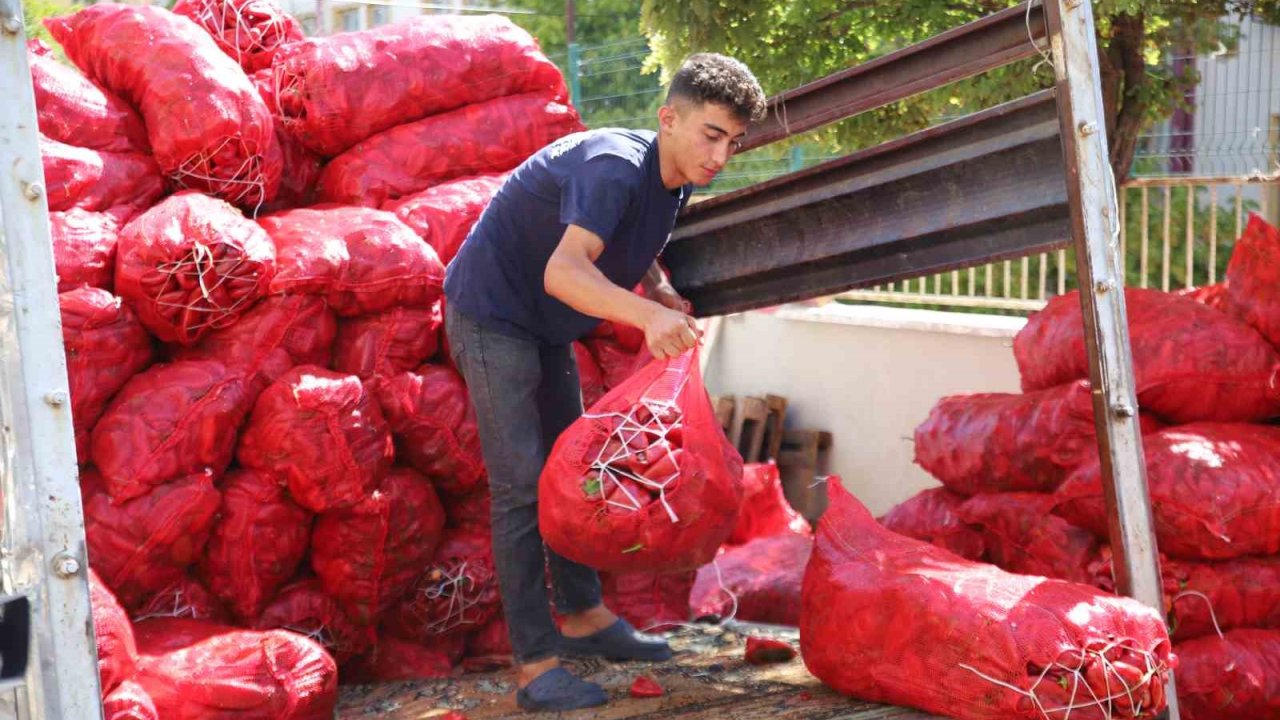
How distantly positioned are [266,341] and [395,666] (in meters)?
1.24

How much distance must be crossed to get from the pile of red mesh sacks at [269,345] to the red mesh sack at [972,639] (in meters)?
1.43

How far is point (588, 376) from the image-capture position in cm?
506

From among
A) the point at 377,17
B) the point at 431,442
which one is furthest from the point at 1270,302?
the point at 377,17

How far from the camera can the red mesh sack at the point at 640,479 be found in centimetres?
374

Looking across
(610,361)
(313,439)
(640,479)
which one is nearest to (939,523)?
(610,361)

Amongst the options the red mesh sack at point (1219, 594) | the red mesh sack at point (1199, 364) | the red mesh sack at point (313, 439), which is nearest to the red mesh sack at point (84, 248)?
the red mesh sack at point (313, 439)

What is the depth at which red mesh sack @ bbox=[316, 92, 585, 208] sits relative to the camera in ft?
16.9

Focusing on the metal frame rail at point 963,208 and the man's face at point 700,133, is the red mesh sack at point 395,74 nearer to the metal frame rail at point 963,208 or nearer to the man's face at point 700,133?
the metal frame rail at point 963,208

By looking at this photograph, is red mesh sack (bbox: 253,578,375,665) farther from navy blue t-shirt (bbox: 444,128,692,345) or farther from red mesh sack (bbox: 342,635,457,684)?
navy blue t-shirt (bbox: 444,128,692,345)

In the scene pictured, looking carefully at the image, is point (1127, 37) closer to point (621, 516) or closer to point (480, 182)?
point (480, 182)

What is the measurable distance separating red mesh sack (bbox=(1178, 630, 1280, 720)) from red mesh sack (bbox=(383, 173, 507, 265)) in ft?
9.21

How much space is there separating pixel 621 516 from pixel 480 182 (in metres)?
1.92

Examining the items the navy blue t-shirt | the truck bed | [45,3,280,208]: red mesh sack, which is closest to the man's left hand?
the navy blue t-shirt

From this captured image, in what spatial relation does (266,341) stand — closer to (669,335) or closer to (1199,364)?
(669,335)
